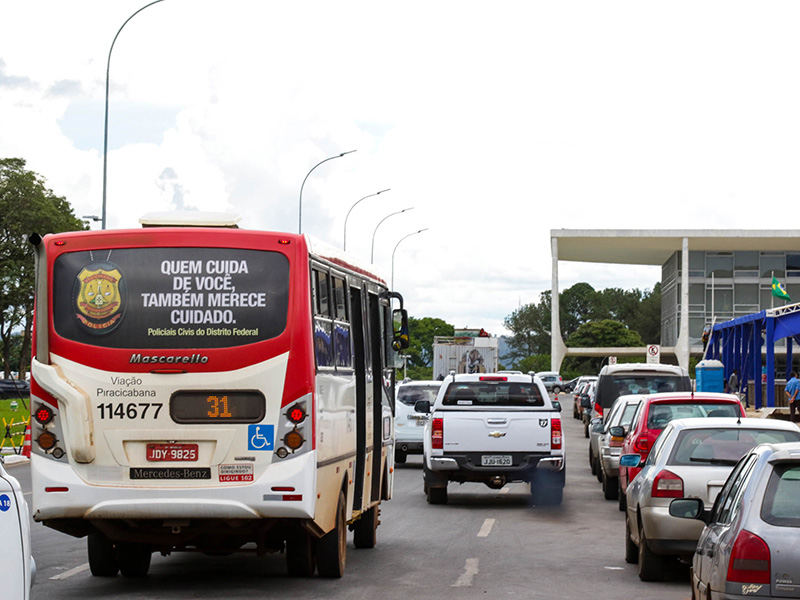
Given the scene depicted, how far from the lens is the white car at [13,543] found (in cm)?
559

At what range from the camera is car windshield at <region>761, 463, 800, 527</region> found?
6402mm

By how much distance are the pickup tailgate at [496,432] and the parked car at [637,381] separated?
10.1 m

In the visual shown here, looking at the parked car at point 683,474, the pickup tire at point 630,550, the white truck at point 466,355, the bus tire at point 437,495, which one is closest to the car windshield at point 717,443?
the parked car at point 683,474

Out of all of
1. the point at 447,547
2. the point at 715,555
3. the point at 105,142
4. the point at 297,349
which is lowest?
the point at 447,547

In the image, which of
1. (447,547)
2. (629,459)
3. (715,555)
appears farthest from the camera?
(447,547)

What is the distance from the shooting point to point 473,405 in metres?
19.5

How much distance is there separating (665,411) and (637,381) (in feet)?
41.0

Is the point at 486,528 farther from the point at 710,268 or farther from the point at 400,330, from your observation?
the point at 710,268

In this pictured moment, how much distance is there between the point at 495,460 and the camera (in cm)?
1875

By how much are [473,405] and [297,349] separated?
9.29 meters

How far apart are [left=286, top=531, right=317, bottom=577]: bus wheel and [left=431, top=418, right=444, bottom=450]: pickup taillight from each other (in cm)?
717

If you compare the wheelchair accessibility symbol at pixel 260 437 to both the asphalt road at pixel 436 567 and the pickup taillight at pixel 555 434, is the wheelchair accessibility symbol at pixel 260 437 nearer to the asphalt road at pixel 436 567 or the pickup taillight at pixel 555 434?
the asphalt road at pixel 436 567

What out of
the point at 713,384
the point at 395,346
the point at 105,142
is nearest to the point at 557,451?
the point at 395,346

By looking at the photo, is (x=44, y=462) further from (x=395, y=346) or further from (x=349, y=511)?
(x=395, y=346)
